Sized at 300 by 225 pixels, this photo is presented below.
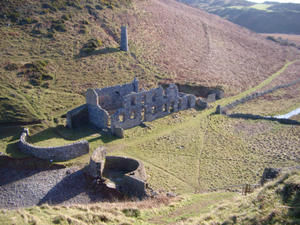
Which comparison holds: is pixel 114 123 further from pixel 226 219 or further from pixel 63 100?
pixel 226 219

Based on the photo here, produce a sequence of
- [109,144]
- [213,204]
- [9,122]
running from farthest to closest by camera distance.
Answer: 1. [9,122]
2. [109,144]
3. [213,204]

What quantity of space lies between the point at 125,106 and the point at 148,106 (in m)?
3.99

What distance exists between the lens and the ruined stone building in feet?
114

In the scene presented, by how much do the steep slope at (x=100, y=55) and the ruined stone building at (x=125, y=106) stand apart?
11.6 ft

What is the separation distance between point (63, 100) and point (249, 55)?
183 feet

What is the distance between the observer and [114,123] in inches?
1341

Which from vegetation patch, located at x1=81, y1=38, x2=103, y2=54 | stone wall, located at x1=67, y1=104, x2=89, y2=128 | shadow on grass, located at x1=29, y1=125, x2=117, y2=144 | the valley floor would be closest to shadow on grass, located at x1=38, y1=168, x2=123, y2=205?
the valley floor

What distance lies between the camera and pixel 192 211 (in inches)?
746

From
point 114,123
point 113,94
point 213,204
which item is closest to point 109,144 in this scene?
point 114,123

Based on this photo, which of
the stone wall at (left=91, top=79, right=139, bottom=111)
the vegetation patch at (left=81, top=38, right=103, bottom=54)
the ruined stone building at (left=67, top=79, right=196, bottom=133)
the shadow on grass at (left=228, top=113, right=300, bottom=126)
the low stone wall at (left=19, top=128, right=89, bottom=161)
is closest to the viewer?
the low stone wall at (left=19, top=128, right=89, bottom=161)

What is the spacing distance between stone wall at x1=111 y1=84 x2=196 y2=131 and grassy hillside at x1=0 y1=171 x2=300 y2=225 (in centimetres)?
1492

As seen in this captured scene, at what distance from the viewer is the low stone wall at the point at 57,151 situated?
91.4 ft

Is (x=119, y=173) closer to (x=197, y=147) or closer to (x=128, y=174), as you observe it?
(x=128, y=174)

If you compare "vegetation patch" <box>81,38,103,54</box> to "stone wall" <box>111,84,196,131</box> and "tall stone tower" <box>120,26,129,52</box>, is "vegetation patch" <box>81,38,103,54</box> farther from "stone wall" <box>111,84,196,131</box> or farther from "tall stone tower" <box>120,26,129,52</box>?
"stone wall" <box>111,84,196,131</box>
